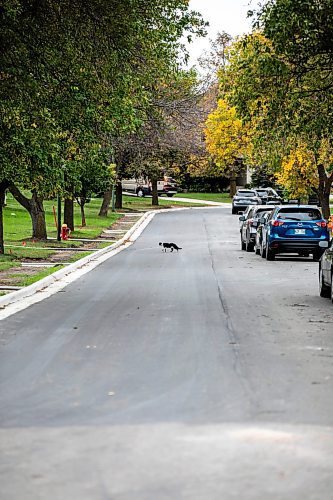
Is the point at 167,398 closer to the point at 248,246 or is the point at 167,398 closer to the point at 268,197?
the point at 248,246

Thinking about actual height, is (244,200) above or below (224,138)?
below

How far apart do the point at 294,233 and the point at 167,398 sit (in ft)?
71.5

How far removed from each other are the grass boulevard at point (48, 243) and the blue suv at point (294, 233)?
6017mm

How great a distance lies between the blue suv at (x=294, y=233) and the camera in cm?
2966

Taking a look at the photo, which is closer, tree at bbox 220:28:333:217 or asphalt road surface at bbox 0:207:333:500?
asphalt road surface at bbox 0:207:333:500

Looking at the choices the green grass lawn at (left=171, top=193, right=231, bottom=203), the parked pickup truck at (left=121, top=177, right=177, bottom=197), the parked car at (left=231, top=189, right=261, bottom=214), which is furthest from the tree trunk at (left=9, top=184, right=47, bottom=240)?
the parked pickup truck at (left=121, top=177, right=177, bottom=197)

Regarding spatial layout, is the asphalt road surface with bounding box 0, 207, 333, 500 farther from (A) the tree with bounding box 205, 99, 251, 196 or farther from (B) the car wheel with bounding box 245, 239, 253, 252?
(A) the tree with bounding box 205, 99, 251, 196

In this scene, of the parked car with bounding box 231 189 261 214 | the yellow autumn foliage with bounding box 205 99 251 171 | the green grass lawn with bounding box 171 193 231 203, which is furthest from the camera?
the green grass lawn with bounding box 171 193 231 203

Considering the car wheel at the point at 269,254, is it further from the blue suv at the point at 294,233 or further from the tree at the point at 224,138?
the tree at the point at 224,138

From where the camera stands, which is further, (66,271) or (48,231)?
(48,231)

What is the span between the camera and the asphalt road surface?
5.89 metres

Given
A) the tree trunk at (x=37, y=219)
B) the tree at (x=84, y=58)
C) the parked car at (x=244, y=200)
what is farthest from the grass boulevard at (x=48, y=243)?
the parked car at (x=244, y=200)

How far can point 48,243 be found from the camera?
35.9m

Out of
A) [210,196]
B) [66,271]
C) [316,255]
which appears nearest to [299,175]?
[316,255]
